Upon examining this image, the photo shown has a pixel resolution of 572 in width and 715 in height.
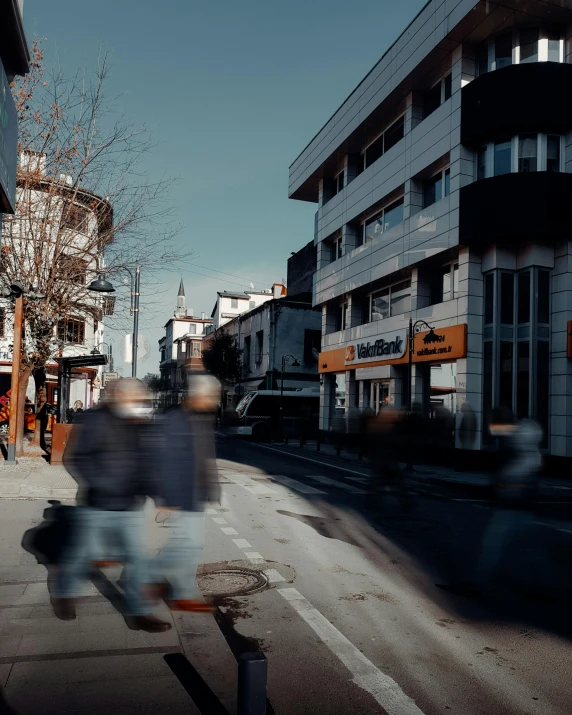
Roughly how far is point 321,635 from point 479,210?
1700 centimetres

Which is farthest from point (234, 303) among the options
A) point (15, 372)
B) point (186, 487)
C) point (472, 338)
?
point (186, 487)

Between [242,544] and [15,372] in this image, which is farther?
[15,372]

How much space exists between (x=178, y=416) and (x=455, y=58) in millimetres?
20057

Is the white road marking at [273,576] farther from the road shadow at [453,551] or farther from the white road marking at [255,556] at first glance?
the road shadow at [453,551]

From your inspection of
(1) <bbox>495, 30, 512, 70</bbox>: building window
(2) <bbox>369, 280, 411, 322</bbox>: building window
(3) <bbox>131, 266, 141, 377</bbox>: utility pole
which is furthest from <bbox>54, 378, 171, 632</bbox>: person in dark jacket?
(2) <bbox>369, 280, 411, 322</bbox>: building window

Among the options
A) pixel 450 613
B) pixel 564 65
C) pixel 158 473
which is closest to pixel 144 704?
pixel 158 473

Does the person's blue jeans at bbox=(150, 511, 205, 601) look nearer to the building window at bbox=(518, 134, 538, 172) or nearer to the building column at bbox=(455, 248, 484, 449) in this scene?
the building column at bbox=(455, 248, 484, 449)

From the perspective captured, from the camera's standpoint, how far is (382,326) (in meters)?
26.1

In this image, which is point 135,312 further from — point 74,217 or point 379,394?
point 379,394

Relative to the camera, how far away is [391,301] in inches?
1032

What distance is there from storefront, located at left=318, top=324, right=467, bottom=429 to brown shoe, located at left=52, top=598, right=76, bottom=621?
12162 millimetres

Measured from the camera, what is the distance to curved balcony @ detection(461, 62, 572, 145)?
18734mm

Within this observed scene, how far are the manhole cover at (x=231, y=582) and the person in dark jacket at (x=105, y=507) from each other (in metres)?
0.97

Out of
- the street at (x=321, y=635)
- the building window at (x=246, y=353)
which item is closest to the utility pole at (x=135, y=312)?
the street at (x=321, y=635)
